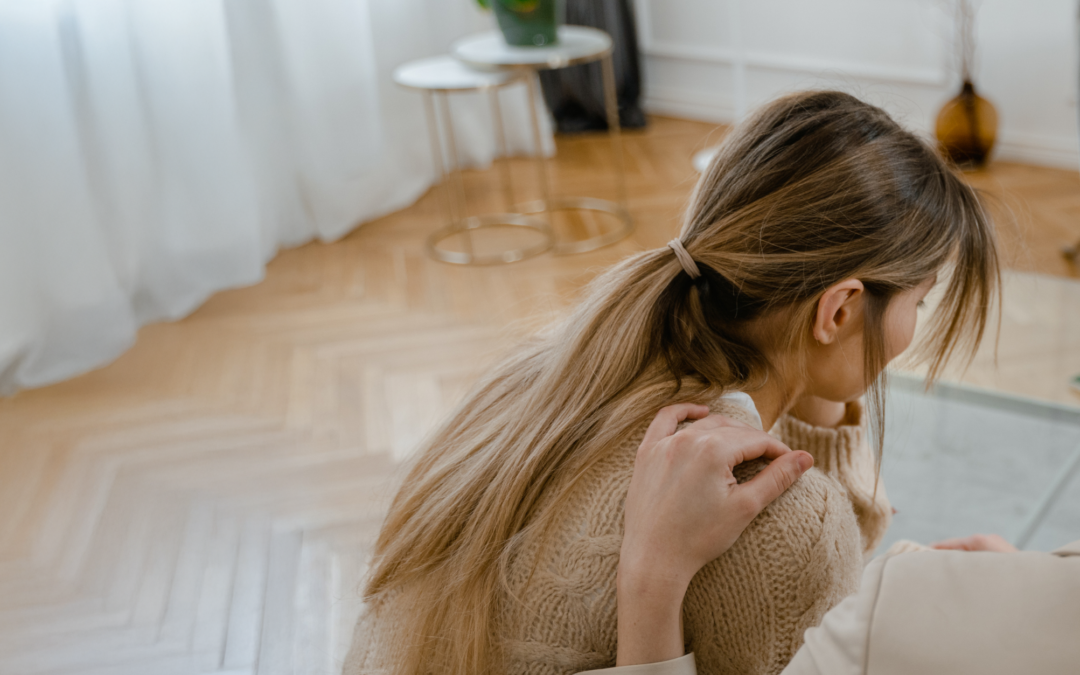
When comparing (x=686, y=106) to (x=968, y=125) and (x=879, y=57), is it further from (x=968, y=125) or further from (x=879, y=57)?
(x=968, y=125)

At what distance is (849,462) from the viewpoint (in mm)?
1187

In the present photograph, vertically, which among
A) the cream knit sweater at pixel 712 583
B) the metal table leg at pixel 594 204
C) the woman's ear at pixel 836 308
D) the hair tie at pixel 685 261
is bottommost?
the metal table leg at pixel 594 204

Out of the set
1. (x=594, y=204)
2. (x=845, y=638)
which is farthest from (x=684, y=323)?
(x=594, y=204)

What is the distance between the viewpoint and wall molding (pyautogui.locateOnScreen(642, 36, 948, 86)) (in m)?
Answer: 3.40

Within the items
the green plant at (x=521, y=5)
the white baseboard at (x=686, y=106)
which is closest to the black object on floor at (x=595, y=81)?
the white baseboard at (x=686, y=106)

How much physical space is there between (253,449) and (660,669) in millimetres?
1429

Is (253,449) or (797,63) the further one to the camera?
(797,63)

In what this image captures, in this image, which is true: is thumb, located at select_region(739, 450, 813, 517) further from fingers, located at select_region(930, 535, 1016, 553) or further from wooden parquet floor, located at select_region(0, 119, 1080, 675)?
wooden parquet floor, located at select_region(0, 119, 1080, 675)

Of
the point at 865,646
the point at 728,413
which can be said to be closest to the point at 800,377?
the point at 728,413

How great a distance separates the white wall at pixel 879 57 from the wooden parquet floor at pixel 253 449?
23 cm

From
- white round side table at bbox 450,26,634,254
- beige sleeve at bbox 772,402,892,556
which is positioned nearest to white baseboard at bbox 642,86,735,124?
white round side table at bbox 450,26,634,254

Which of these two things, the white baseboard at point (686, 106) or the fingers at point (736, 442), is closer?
the fingers at point (736, 442)

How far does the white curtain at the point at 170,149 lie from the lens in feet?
7.62

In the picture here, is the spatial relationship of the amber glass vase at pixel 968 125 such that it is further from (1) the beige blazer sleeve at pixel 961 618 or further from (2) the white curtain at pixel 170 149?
(1) the beige blazer sleeve at pixel 961 618
